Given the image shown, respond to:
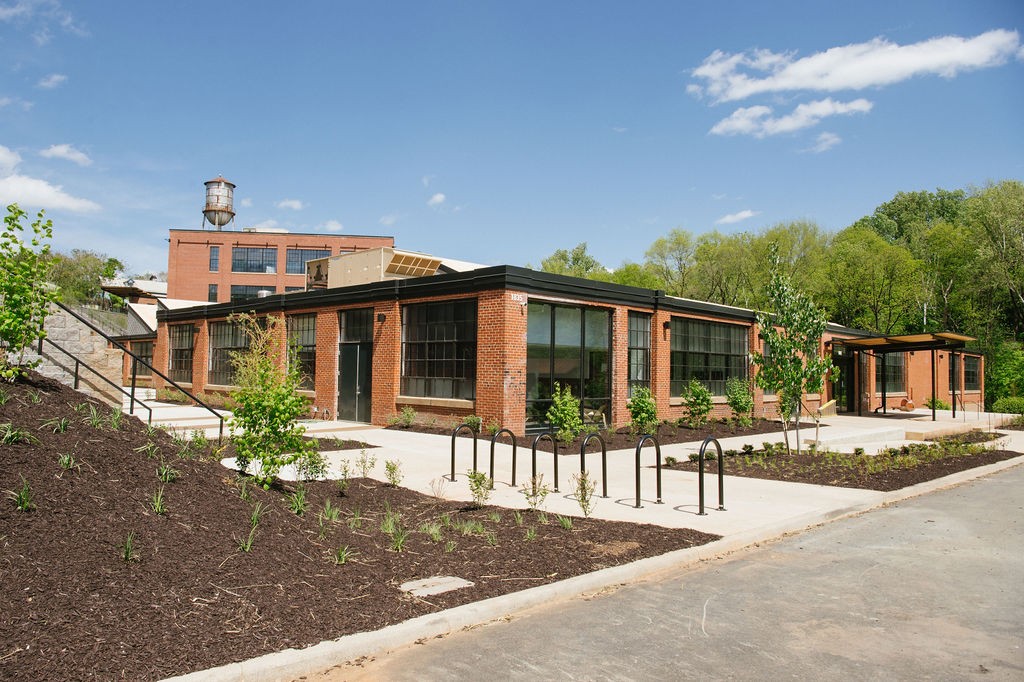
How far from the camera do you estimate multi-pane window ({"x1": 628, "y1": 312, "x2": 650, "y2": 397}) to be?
21328mm

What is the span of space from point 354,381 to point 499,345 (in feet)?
21.6

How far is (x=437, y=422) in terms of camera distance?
19.0m

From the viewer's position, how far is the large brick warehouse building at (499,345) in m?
17.7

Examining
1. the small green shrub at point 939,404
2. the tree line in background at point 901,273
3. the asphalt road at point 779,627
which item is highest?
the tree line in background at point 901,273

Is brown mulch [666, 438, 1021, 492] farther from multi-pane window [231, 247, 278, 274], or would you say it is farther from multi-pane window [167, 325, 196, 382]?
multi-pane window [231, 247, 278, 274]

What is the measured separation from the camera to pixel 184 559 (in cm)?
→ 534

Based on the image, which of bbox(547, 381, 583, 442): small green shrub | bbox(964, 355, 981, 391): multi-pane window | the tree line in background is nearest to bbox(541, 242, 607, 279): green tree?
the tree line in background

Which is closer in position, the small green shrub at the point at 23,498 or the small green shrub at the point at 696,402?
the small green shrub at the point at 23,498

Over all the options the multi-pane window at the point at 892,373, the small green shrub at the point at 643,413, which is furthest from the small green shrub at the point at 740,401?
the multi-pane window at the point at 892,373

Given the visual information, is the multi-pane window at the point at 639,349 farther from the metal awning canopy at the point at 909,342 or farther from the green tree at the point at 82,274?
the green tree at the point at 82,274

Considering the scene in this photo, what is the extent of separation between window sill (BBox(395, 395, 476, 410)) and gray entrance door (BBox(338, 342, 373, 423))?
1.66 metres

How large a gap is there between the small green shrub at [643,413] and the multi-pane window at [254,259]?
2380 inches

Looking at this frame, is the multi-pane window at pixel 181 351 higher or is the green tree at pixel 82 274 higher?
the green tree at pixel 82 274

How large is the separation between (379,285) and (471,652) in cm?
1697
